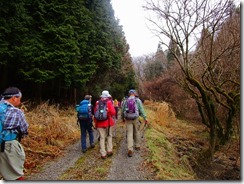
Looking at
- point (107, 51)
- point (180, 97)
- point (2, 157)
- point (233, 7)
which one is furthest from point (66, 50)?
point (180, 97)

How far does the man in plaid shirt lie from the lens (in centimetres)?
406

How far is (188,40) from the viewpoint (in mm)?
9781

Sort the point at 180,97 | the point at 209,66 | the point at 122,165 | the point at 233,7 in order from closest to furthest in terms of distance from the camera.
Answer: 1. the point at 122,165
2. the point at 233,7
3. the point at 209,66
4. the point at 180,97

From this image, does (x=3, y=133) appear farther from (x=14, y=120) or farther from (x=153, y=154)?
(x=153, y=154)

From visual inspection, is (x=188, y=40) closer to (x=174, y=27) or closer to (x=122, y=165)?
(x=174, y=27)

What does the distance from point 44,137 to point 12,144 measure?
4624 millimetres

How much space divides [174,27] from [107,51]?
793cm

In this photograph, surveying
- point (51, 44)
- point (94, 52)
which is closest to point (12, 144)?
point (51, 44)

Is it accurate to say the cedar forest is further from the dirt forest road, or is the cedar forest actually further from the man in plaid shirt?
the man in plaid shirt

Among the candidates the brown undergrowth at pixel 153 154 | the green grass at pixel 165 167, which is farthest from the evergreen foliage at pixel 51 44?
the green grass at pixel 165 167

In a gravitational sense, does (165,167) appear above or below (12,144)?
below

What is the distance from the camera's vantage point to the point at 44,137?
8602 millimetres

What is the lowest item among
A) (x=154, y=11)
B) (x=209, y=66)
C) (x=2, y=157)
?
(x=2, y=157)

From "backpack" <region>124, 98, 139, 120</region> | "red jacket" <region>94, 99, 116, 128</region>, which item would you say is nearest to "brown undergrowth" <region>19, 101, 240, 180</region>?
"red jacket" <region>94, 99, 116, 128</region>
